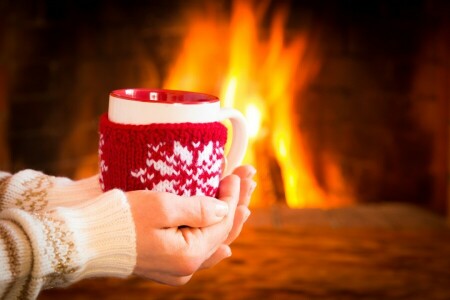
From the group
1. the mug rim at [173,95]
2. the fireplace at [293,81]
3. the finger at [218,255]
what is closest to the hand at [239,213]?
the finger at [218,255]

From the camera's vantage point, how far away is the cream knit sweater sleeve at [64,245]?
714mm

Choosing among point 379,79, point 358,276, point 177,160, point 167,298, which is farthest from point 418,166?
point 177,160

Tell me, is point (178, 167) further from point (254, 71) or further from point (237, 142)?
point (254, 71)

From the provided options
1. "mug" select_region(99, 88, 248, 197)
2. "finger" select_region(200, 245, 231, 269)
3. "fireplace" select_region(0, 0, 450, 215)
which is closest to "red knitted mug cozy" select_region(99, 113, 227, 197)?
"mug" select_region(99, 88, 248, 197)

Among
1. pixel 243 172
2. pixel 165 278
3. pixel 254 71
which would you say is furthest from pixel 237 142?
pixel 254 71

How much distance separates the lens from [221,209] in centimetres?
78

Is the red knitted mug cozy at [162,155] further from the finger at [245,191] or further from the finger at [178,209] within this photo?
the finger at [245,191]

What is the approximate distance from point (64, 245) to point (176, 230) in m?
0.12

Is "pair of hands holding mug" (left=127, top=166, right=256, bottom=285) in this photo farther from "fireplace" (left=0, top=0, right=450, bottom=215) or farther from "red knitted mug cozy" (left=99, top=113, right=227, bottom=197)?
"fireplace" (left=0, top=0, right=450, bottom=215)

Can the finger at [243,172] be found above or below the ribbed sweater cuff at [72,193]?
above

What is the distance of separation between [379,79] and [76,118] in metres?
0.91

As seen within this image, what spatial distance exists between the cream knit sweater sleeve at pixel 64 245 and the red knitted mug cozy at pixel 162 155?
28 millimetres

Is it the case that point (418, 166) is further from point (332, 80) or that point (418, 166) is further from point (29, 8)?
point (29, 8)

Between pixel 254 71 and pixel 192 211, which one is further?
pixel 254 71
